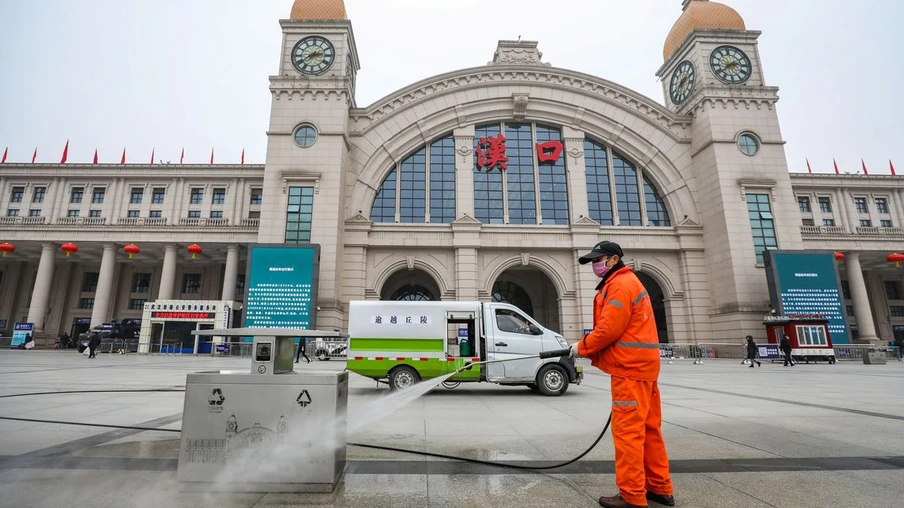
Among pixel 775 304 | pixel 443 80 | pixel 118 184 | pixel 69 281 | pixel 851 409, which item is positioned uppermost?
pixel 443 80

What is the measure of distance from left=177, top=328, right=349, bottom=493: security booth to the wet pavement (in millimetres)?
176

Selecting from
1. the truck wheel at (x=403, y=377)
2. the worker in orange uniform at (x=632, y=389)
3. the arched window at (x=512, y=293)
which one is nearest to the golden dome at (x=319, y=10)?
the arched window at (x=512, y=293)

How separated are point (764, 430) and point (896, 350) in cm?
3878

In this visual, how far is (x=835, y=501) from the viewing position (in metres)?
3.41

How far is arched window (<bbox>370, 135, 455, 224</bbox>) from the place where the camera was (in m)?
31.8

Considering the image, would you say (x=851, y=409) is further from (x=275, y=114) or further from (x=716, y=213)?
(x=275, y=114)

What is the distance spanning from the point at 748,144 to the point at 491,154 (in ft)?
62.3

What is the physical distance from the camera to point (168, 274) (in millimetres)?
34312

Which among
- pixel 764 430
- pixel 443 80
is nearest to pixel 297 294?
pixel 443 80

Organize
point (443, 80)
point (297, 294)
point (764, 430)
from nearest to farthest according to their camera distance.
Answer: point (764, 430) < point (297, 294) < point (443, 80)

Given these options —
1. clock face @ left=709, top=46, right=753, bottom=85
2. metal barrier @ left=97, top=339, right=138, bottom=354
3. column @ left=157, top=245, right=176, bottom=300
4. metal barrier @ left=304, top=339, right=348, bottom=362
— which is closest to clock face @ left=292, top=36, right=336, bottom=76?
column @ left=157, top=245, right=176, bottom=300

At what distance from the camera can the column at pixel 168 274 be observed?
110 ft

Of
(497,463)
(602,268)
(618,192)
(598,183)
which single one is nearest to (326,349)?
(497,463)

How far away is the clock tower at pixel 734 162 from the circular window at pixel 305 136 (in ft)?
93.6
